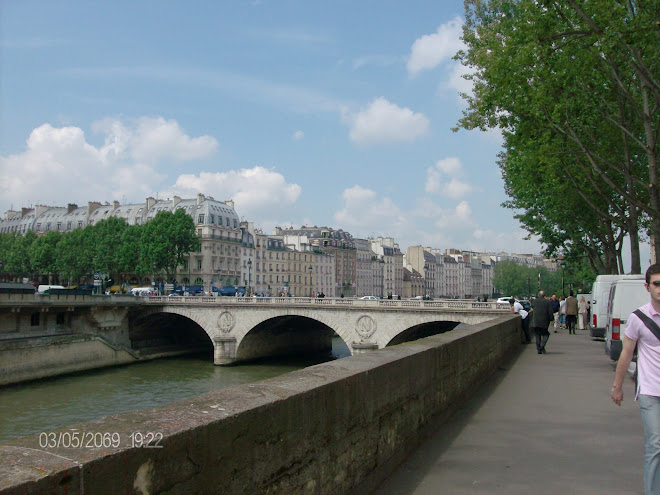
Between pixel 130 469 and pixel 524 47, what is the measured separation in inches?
695

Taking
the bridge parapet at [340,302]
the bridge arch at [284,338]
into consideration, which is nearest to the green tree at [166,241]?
the bridge parapet at [340,302]

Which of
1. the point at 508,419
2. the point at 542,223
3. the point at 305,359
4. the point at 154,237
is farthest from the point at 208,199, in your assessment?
the point at 508,419

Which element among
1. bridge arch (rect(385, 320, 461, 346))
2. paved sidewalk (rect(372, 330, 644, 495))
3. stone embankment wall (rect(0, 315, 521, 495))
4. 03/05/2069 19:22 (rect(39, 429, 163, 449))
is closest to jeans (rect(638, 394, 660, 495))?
paved sidewalk (rect(372, 330, 644, 495))

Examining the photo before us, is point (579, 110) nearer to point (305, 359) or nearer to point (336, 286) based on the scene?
point (305, 359)

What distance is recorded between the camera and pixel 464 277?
177m

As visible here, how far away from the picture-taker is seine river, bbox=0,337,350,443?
93.9 ft

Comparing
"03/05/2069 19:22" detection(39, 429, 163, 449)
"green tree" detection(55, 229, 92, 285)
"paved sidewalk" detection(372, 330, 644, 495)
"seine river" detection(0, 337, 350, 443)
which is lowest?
"seine river" detection(0, 337, 350, 443)

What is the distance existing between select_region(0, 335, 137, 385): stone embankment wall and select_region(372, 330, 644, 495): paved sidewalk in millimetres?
33099

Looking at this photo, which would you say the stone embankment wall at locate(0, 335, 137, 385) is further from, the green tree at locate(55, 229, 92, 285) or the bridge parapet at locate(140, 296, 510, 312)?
the green tree at locate(55, 229, 92, 285)

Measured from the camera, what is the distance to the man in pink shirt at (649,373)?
4.56 metres

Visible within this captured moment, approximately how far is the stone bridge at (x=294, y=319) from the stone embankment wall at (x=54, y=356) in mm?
6280

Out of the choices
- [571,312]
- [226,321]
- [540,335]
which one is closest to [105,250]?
[226,321]

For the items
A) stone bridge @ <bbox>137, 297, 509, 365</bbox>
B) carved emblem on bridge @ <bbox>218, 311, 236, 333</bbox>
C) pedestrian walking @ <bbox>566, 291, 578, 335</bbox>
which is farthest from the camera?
carved emblem on bridge @ <bbox>218, 311, 236, 333</bbox>

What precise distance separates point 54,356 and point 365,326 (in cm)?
2024
